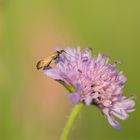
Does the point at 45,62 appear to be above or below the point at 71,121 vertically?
above

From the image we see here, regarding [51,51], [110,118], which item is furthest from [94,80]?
[51,51]

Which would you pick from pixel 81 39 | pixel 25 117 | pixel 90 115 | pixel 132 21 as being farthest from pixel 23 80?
pixel 132 21

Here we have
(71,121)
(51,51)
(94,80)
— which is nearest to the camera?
(71,121)

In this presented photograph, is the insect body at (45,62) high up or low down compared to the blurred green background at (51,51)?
down

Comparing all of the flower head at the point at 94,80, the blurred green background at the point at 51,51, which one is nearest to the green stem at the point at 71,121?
the flower head at the point at 94,80

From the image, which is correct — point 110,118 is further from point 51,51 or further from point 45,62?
point 51,51

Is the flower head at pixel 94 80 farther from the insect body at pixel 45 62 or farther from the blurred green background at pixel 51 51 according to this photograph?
the blurred green background at pixel 51 51

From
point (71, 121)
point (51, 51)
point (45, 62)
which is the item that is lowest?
point (71, 121)
